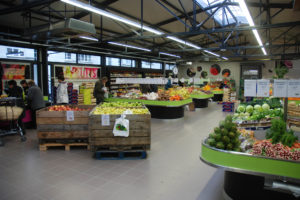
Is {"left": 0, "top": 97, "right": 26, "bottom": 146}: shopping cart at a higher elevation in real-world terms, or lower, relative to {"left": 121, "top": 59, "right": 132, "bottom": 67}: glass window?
lower

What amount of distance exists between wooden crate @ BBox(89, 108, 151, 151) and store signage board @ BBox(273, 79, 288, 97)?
2.62 meters

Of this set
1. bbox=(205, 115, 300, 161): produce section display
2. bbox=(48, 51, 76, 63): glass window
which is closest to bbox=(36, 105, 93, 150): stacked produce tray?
bbox=(205, 115, 300, 161): produce section display

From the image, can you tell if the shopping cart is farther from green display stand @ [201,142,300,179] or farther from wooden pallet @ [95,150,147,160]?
green display stand @ [201,142,300,179]

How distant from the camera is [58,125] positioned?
18.2 feet

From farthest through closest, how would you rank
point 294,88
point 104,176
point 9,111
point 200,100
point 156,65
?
point 156,65 → point 200,100 → point 9,111 → point 104,176 → point 294,88

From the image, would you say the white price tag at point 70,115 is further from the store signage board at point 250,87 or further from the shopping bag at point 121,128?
the store signage board at point 250,87

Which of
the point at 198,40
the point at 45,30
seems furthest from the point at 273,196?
the point at 198,40

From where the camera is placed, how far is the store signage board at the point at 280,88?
321cm

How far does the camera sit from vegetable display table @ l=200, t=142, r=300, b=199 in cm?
231

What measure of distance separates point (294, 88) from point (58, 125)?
16.2ft

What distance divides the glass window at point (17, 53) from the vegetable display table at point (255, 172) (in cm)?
980

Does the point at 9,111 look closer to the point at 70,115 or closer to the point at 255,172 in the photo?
the point at 70,115

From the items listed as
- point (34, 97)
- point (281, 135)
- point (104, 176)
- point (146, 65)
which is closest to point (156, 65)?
point (146, 65)

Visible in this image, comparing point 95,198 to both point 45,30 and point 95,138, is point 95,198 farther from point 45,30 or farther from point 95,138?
point 45,30
